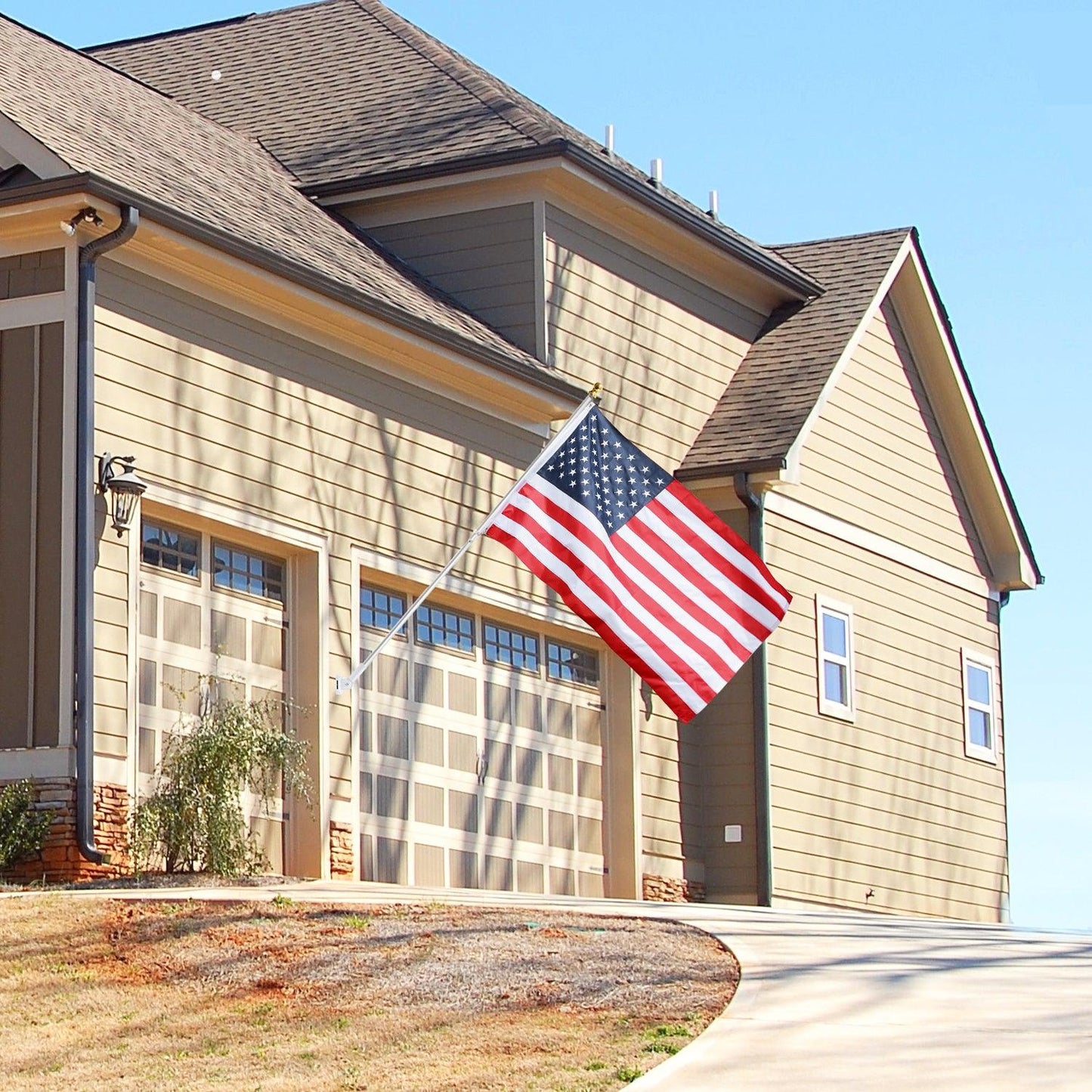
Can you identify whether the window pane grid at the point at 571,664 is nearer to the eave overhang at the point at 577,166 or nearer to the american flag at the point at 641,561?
the eave overhang at the point at 577,166

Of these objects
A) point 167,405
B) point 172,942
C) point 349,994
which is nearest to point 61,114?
point 167,405

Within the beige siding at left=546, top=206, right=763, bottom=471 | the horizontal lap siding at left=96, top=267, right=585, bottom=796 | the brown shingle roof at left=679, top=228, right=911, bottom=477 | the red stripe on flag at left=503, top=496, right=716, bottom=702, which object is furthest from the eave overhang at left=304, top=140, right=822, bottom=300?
the red stripe on flag at left=503, top=496, right=716, bottom=702

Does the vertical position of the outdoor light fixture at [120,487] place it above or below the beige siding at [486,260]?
below

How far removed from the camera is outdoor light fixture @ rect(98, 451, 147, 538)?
1459cm

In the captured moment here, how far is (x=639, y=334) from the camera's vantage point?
21109 mm

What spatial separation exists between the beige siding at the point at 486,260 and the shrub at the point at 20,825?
7.12 m

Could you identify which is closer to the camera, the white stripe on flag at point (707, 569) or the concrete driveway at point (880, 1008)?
the concrete driveway at point (880, 1008)

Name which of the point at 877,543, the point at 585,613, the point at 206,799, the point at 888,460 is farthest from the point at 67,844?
the point at 888,460

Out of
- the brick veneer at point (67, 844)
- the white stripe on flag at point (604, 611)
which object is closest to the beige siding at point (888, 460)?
the white stripe on flag at point (604, 611)

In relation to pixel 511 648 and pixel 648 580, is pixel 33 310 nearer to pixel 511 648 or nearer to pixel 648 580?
pixel 648 580

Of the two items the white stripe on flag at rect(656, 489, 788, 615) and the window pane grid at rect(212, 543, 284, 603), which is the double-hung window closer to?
the white stripe on flag at rect(656, 489, 788, 615)

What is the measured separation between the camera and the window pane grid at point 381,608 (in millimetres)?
17297

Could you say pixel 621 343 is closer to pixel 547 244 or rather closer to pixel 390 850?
pixel 547 244

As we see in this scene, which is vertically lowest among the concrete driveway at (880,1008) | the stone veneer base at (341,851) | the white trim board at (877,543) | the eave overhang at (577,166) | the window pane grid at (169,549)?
the concrete driveway at (880,1008)
